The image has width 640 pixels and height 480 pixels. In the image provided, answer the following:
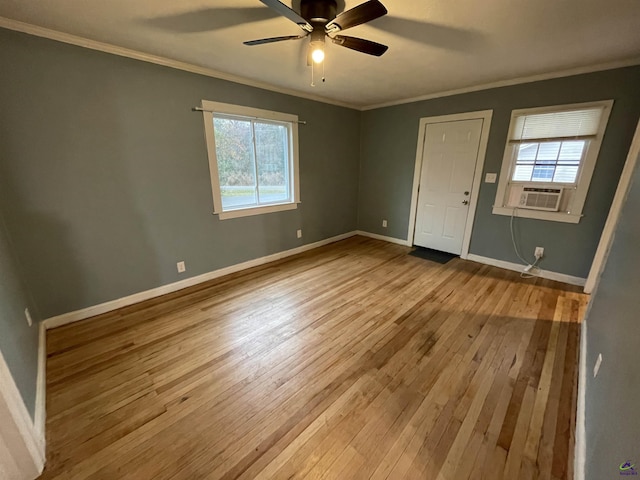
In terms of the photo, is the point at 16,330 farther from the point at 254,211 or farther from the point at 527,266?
the point at 527,266

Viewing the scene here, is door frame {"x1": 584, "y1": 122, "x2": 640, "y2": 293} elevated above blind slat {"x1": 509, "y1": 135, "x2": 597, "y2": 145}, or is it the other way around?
blind slat {"x1": 509, "y1": 135, "x2": 597, "y2": 145}

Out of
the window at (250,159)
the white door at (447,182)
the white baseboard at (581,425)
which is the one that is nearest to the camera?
the white baseboard at (581,425)

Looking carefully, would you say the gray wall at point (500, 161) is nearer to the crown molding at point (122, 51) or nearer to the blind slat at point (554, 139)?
the blind slat at point (554, 139)

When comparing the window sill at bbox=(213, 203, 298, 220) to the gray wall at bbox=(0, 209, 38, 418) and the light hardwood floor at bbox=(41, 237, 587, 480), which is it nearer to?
the light hardwood floor at bbox=(41, 237, 587, 480)

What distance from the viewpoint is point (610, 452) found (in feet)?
2.97

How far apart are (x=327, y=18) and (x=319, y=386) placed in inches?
92.8

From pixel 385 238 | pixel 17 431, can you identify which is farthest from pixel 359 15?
pixel 385 238

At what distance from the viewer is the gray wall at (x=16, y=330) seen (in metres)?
1.29

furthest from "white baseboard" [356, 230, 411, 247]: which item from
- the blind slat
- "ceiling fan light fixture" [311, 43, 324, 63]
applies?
"ceiling fan light fixture" [311, 43, 324, 63]

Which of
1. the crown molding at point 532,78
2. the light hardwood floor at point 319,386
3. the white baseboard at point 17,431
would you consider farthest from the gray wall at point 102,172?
the crown molding at point 532,78

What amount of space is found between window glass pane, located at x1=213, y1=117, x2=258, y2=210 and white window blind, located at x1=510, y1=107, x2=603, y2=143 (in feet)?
11.0

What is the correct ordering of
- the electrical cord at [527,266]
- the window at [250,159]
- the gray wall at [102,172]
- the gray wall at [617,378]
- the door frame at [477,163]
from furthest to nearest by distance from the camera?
the door frame at [477,163], the electrical cord at [527,266], the window at [250,159], the gray wall at [102,172], the gray wall at [617,378]

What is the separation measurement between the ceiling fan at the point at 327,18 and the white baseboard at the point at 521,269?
3137mm

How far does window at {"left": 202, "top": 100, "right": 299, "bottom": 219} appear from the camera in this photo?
2957 mm
